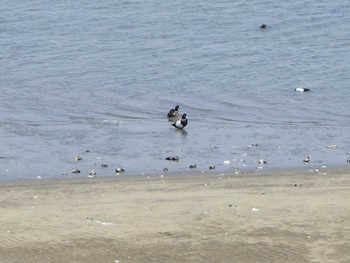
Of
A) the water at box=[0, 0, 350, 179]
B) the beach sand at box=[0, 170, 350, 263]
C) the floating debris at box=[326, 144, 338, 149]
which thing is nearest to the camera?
the beach sand at box=[0, 170, 350, 263]

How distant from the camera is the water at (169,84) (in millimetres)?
20125

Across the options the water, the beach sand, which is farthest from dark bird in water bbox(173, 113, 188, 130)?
the beach sand

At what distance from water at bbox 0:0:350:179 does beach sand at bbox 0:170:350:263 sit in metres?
1.72

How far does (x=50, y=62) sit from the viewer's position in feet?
104

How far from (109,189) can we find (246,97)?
10.8 meters

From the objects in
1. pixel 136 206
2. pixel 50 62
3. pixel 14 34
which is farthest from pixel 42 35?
pixel 136 206

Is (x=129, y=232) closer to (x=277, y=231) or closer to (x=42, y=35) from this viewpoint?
(x=277, y=231)

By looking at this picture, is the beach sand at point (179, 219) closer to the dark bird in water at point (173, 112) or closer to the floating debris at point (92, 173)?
the floating debris at point (92, 173)

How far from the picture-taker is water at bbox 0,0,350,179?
20.1 meters

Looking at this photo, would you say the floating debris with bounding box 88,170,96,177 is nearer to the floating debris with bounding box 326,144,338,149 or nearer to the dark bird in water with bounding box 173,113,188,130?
the dark bird in water with bounding box 173,113,188,130

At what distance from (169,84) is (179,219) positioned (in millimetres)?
14348

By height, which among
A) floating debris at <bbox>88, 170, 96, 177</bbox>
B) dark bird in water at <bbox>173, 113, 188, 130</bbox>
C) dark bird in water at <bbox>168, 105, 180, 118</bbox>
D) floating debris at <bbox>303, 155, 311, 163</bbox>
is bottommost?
floating debris at <bbox>88, 170, 96, 177</bbox>

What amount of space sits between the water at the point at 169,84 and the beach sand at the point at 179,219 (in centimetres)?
172

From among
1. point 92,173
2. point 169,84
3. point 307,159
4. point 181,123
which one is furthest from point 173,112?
point 92,173
